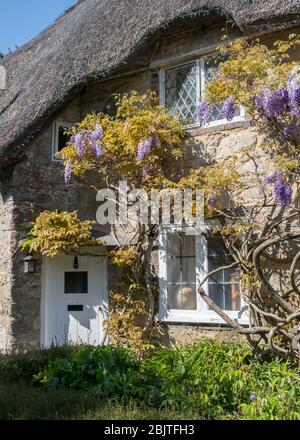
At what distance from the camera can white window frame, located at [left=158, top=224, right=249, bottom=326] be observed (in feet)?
25.6

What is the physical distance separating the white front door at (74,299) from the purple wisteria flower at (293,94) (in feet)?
13.8

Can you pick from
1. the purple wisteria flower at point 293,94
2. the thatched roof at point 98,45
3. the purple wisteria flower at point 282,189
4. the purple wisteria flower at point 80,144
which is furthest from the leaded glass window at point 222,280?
the thatched roof at point 98,45

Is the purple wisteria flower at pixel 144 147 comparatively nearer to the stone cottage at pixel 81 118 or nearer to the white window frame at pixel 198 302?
the stone cottage at pixel 81 118

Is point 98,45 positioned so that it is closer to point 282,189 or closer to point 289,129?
point 289,129

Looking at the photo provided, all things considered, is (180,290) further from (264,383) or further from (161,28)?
(161,28)

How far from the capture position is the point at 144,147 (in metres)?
7.99

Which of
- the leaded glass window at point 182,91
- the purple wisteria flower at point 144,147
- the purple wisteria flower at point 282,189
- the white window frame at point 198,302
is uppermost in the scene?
the leaded glass window at point 182,91

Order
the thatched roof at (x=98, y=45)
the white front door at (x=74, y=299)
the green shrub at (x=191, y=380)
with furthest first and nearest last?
the white front door at (x=74, y=299), the thatched roof at (x=98, y=45), the green shrub at (x=191, y=380)

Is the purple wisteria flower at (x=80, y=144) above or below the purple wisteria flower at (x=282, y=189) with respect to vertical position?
above

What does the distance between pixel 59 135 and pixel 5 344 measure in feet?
12.2

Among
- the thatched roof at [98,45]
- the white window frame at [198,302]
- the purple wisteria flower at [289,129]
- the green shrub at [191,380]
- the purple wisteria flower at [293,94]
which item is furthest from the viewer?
the white window frame at [198,302]

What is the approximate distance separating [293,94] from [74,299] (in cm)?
505

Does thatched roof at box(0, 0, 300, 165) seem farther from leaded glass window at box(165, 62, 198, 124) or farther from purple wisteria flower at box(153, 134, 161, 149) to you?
purple wisteria flower at box(153, 134, 161, 149)

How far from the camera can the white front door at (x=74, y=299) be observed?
9117mm
